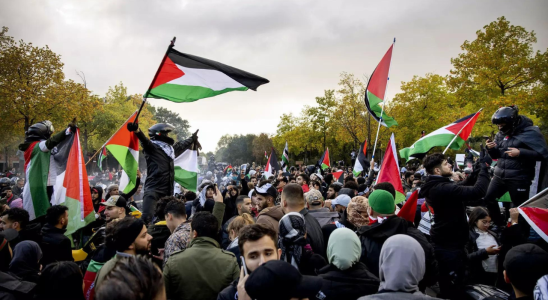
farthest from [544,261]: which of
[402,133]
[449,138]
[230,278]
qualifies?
[402,133]

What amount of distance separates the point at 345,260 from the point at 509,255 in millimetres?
1327

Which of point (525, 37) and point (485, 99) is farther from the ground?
point (525, 37)

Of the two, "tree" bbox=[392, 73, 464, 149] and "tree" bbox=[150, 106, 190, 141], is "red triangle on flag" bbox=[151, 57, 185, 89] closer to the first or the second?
"tree" bbox=[392, 73, 464, 149]

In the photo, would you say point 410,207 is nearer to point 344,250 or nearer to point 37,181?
point 344,250

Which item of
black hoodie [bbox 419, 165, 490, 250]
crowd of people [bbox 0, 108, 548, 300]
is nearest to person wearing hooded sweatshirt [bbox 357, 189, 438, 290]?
crowd of people [bbox 0, 108, 548, 300]

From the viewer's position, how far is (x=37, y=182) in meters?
5.78

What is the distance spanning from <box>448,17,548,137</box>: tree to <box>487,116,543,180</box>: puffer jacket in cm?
1694

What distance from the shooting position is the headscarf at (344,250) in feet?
9.63

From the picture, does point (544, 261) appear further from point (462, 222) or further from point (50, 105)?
point (50, 105)

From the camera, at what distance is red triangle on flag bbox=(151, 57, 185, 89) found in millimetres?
5734

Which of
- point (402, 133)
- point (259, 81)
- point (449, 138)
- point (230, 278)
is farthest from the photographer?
point (402, 133)

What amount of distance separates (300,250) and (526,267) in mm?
1762

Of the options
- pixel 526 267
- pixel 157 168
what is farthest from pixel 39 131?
pixel 526 267

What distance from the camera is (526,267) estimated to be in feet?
8.71
